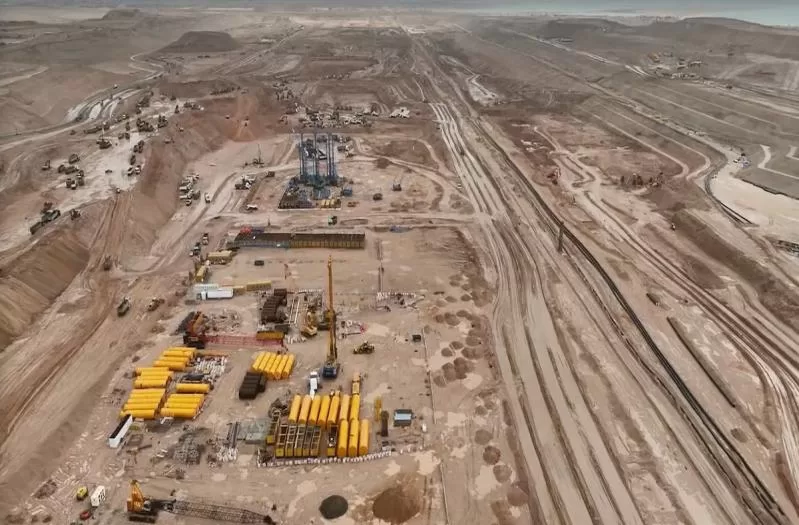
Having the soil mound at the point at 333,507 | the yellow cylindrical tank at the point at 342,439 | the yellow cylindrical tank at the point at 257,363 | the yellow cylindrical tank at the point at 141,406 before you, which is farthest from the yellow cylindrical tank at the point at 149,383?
the soil mound at the point at 333,507

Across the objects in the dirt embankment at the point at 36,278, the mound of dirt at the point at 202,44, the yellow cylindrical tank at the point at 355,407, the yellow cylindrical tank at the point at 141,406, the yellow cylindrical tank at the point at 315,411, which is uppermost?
the mound of dirt at the point at 202,44

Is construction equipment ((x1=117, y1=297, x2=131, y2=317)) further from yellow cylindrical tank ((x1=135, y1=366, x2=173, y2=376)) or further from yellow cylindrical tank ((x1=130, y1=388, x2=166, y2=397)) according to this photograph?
yellow cylindrical tank ((x1=130, y1=388, x2=166, y2=397))

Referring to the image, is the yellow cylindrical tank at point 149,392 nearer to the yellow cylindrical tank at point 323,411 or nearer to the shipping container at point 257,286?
the yellow cylindrical tank at point 323,411

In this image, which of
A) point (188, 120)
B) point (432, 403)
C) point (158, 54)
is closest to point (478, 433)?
point (432, 403)

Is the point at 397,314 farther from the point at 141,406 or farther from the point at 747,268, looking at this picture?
the point at 747,268

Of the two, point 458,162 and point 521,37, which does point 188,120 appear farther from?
point 521,37
